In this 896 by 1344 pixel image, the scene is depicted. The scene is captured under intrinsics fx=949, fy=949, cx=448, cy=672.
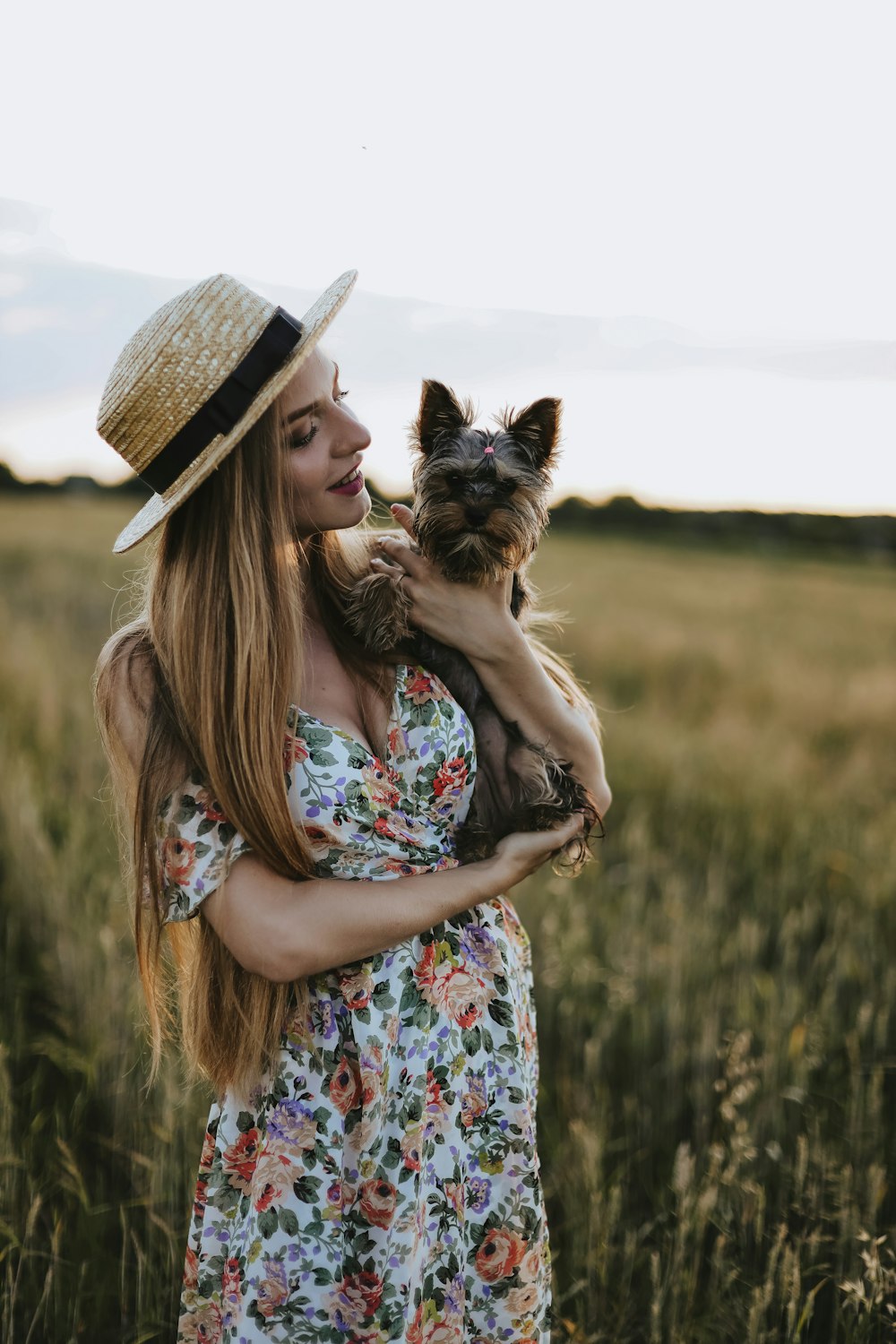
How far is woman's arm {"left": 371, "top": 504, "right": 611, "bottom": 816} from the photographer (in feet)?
7.74

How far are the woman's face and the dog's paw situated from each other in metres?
0.24

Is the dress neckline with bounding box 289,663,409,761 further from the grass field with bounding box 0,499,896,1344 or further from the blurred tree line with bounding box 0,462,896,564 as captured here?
the blurred tree line with bounding box 0,462,896,564

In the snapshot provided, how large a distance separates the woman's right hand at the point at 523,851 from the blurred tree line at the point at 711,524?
143ft

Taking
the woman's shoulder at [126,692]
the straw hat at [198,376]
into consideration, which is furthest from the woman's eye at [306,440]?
the woman's shoulder at [126,692]

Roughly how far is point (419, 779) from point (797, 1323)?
5.79 ft

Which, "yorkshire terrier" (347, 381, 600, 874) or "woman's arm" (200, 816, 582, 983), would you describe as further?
"yorkshire terrier" (347, 381, 600, 874)

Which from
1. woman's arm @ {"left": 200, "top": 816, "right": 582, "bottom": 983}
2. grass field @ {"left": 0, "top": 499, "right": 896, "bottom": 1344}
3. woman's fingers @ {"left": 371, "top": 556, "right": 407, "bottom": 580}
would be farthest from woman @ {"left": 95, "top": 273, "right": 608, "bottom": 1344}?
grass field @ {"left": 0, "top": 499, "right": 896, "bottom": 1344}

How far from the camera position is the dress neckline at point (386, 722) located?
193cm

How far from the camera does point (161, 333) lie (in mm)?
1895

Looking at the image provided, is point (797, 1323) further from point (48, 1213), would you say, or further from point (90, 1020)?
point (90, 1020)

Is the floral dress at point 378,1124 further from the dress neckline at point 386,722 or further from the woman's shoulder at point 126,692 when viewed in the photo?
the woman's shoulder at point 126,692

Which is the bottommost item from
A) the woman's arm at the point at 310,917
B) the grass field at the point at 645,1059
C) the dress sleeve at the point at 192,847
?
the grass field at the point at 645,1059

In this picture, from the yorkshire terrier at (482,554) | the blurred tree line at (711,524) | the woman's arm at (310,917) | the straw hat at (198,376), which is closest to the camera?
the woman's arm at (310,917)

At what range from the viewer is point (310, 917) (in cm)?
178
